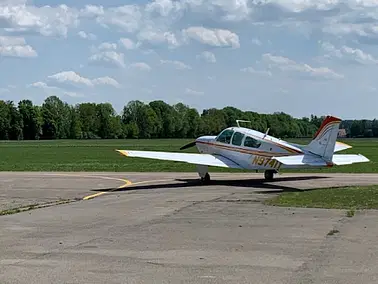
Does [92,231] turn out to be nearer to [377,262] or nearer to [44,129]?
[377,262]

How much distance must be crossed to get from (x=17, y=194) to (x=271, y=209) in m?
9.49

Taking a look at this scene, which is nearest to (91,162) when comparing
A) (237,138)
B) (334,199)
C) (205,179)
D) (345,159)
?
(205,179)

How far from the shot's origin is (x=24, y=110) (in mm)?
174000

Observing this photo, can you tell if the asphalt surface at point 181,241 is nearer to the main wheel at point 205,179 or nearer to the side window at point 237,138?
the main wheel at point 205,179

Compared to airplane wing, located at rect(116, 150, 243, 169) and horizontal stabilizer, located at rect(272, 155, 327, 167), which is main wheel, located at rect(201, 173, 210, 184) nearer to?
airplane wing, located at rect(116, 150, 243, 169)

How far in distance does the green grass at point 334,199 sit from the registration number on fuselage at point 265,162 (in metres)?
3.63

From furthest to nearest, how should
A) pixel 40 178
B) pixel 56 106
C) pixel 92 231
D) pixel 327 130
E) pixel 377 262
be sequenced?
pixel 56 106 < pixel 40 178 < pixel 327 130 < pixel 92 231 < pixel 377 262

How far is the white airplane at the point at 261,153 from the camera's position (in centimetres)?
2436

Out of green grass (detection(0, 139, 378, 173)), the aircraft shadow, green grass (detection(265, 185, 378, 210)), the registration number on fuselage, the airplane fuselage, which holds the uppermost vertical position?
the airplane fuselage

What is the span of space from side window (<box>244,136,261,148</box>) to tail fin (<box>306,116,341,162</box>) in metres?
2.41

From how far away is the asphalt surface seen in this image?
883cm

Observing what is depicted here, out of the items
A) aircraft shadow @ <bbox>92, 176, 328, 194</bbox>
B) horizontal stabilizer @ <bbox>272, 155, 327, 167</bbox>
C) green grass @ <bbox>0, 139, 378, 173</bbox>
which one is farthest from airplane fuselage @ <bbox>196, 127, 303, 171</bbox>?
green grass @ <bbox>0, 139, 378, 173</bbox>

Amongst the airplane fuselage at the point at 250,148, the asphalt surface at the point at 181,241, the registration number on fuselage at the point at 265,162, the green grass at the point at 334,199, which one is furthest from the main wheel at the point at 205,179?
the green grass at the point at 334,199

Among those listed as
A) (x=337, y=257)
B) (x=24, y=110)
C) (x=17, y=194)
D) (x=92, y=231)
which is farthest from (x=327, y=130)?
(x=24, y=110)
